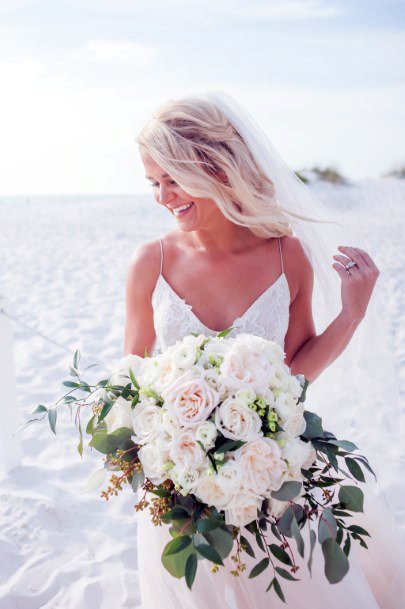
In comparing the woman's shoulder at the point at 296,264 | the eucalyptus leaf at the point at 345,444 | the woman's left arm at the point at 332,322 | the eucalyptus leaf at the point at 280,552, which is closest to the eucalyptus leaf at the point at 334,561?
the eucalyptus leaf at the point at 280,552

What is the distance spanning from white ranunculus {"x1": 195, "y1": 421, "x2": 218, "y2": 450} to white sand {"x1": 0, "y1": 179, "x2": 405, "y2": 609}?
1.38 metres

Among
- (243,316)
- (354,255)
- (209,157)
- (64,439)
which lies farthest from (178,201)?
(64,439)

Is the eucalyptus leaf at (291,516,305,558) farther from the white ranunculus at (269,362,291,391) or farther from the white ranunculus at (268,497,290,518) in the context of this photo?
the white ranunculus at (269,362,291,391)

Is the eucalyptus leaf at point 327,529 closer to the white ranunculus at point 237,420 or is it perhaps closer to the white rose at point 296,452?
the white rose at point 296,452

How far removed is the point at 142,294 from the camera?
2.76 metres

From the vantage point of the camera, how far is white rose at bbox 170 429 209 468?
1.55m

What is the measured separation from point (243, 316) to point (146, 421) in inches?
40.3

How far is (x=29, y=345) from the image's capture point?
20.2 feet

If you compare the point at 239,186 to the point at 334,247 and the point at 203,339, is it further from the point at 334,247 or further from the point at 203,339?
the point at 203,339

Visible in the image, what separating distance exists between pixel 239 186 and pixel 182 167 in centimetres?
26

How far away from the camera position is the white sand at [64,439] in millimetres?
2904

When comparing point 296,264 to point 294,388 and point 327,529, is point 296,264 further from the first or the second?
point 327,529

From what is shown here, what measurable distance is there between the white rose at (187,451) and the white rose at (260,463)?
0.09m

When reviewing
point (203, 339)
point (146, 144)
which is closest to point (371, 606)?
point (203, 339)
